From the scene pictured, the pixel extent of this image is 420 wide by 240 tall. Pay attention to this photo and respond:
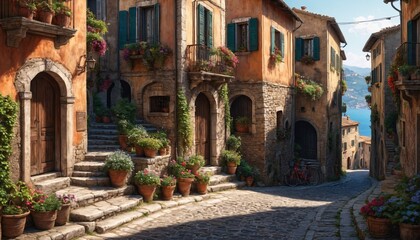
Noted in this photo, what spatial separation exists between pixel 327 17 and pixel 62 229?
1992 centimetres

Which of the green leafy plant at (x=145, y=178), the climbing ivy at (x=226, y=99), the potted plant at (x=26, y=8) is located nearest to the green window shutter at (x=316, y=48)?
the climbing ivy at (x=226, y=99)

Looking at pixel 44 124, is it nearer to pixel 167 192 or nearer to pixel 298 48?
pixel 167 192

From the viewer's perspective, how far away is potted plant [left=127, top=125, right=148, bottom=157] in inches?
481

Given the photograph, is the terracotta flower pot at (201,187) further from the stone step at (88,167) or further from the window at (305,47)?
the window at (305,47)

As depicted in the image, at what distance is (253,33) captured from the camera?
58.1ft

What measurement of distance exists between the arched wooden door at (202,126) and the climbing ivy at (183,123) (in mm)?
1465

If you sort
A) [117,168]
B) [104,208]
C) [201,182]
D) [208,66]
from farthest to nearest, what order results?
1. [208,66]
2. [201,182]
3. [117,168]
4. [104,208]

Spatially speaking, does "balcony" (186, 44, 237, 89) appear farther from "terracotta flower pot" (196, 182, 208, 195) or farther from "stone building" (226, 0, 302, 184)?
"terracotta flower pot" (196, 182, 208, 195)

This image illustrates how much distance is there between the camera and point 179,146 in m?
13.9

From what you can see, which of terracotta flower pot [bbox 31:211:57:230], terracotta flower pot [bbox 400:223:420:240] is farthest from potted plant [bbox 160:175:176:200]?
terracotta flower pot [bbox 400:223:420:240]

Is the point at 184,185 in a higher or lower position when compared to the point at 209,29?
lower

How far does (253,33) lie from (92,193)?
36.0 ft

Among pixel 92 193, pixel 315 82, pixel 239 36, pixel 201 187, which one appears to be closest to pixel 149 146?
pixel 201 187

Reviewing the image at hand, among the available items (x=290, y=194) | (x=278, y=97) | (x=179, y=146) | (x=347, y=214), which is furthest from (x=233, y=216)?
(x=278, y=97)
